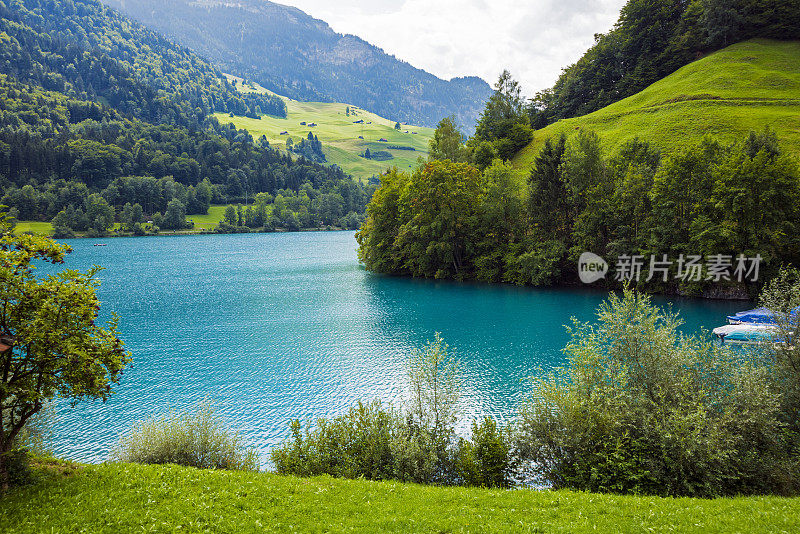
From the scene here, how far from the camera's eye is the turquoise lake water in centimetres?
3136

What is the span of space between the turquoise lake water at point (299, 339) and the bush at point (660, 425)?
359 inches

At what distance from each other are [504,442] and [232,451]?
14.2 metres

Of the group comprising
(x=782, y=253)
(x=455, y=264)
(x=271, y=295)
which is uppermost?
(x=782, y=253)

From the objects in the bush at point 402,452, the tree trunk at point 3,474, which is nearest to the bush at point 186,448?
the bush at point 402,452

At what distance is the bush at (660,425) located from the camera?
17906 millimetres

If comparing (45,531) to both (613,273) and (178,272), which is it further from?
(178,272)

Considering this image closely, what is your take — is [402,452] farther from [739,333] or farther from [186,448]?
[739,333]

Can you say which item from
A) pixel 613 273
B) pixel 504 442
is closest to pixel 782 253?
pixel 613 273

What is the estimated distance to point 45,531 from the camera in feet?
39.9

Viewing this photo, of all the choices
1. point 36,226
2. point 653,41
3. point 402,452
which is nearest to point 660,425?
point 402,452

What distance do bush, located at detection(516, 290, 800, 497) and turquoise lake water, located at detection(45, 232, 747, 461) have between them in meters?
9.13

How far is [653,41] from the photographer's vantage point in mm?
117625

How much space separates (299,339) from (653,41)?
131351 millimetres

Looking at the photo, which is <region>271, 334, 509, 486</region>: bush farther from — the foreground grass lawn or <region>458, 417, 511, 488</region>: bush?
the foreground grass lawn
